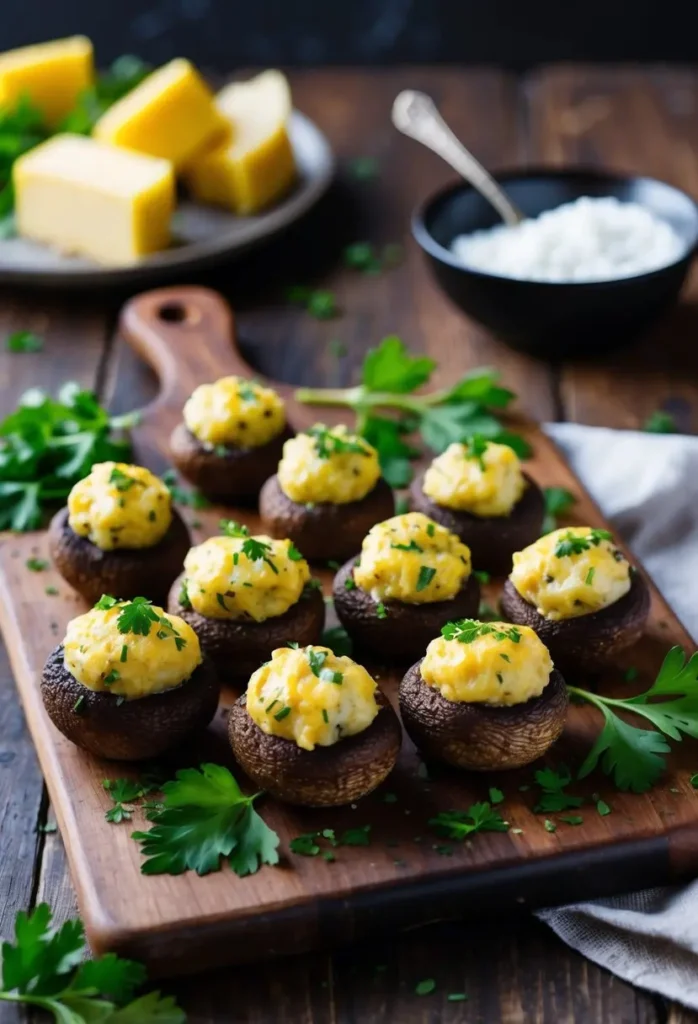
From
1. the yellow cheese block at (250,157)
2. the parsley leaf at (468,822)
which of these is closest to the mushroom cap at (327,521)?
the parsley leaf at (468,822)

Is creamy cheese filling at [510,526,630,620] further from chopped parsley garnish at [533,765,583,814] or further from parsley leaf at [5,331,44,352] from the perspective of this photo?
parsley leaf at [5,331,44,352]

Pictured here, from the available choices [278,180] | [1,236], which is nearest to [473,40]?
[278,180]

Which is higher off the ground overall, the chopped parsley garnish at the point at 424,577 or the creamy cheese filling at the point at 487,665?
the creamy cheese filling at the point at 487,665

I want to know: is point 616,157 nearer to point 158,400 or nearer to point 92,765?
point 158,400

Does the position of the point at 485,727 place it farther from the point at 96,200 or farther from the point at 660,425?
the point at 96,200

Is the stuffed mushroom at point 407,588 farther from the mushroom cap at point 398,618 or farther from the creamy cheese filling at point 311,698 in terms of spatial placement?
the creamy cheese filling at point 311,698
